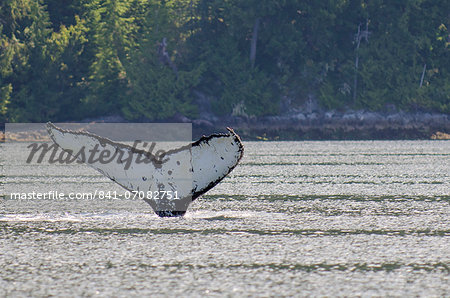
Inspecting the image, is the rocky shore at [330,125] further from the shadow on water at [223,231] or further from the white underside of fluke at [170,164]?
the shadow on water at [223,231]

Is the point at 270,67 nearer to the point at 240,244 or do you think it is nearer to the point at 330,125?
the point at 330,125

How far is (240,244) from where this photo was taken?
11.7 m

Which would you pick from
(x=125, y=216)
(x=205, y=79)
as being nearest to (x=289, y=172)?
(x=125, y=216)

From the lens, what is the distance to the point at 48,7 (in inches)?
2908

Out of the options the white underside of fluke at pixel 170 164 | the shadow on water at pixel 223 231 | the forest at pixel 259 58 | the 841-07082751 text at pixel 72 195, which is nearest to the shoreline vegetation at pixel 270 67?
the forest at pixel 259 58

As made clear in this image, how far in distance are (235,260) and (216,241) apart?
4.63 ft

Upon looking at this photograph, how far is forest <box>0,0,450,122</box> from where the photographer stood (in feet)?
243

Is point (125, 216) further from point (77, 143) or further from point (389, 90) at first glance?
point (389, 90)

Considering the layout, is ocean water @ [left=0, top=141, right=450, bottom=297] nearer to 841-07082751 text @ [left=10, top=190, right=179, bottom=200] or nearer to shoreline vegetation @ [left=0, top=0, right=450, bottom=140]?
841-07082751 text @ [left=10, top=190, right=179, bottom=200]

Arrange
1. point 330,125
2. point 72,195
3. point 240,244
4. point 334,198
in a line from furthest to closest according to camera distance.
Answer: point 330,125
point 72,195
point 334,198
point 240,244

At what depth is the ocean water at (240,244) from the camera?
9.10 metres

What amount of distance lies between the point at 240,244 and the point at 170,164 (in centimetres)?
299

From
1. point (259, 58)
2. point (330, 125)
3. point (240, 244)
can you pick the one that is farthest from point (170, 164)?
point (259, 58)

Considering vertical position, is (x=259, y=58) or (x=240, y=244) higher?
(x=259, y=58)
